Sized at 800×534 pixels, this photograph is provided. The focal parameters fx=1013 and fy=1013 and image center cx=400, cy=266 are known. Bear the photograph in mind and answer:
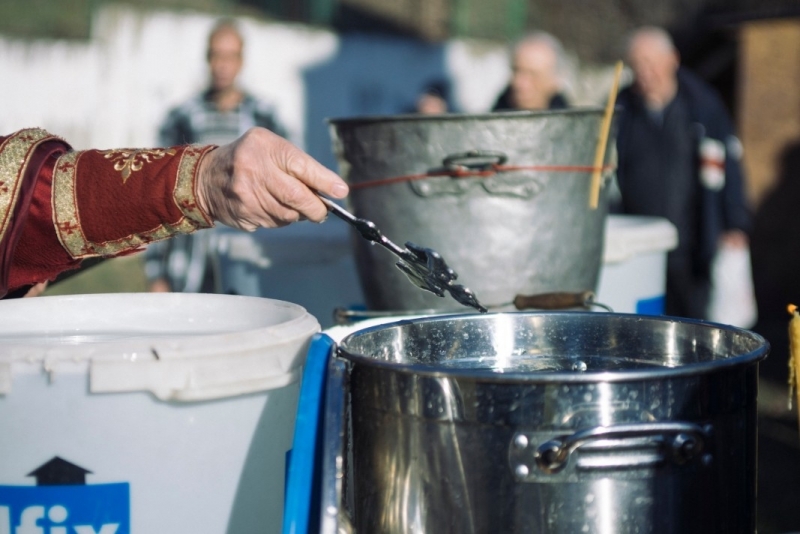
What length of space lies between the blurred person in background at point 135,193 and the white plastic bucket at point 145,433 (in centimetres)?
24

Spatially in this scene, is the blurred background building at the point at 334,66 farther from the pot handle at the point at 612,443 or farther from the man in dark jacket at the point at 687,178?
the pot handle at the point at 612,443

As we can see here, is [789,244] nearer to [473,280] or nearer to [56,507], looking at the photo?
[473,280]

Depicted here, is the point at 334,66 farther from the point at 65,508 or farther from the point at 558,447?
the point at 558,447

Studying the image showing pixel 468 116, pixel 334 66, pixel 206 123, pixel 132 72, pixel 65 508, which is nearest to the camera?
pixel 65 508

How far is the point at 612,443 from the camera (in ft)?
3.20

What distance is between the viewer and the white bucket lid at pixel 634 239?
2432mm

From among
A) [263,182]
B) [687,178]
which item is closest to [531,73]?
[687,178]

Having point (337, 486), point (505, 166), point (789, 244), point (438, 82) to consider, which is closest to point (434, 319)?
point (337, 486)

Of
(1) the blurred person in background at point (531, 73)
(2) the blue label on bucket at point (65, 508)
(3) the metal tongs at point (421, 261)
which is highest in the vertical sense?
(1) the blurred person in background at point (531, 73)

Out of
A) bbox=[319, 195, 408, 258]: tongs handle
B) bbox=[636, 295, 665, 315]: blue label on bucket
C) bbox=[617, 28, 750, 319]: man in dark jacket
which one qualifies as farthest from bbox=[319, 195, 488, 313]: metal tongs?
bbox=[617, 28, 750, 319]: man in dark jacket

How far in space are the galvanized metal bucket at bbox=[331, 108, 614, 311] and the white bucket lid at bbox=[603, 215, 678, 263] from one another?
0.46 metres

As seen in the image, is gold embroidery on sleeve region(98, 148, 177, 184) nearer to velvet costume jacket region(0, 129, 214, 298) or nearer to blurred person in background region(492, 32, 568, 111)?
velvet costume jacket region(0, 129, 214, 298)

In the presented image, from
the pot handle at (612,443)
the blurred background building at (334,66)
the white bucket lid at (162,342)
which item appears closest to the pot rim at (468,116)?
the white bucket lid at (162,342)

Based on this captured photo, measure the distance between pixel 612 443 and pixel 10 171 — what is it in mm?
910
